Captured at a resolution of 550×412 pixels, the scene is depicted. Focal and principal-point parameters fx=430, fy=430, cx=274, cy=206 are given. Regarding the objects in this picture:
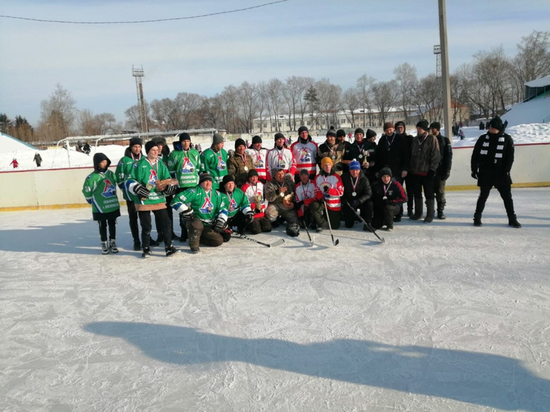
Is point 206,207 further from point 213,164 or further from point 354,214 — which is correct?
point 354,214

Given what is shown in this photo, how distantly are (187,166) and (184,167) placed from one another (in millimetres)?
47

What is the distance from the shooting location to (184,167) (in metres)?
5.99

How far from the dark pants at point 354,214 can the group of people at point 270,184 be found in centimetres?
2

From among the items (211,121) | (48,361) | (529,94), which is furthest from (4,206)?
(211,121)

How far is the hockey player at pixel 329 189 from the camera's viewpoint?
645 centimetres

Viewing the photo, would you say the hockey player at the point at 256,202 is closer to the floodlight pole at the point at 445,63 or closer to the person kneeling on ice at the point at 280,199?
the person kneeling on ice at the point at 280,199

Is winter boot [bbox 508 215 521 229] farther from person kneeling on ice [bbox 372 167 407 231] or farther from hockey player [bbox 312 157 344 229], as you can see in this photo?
hockey player [bbox 312 157 344 229]

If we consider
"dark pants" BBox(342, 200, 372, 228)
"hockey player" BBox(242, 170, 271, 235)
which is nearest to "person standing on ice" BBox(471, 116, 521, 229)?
"dark pants" BBox(342, 200, 372, 228)

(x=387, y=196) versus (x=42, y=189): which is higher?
(x=42, y=189)

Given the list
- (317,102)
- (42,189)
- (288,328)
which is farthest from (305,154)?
(317,102)

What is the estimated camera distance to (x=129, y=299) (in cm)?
418

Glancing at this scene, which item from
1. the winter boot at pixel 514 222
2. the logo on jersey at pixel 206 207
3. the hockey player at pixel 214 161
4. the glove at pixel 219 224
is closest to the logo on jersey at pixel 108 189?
the logo on jersey at pixel 206 207

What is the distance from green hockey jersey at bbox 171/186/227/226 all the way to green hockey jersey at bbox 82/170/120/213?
0.91 metres

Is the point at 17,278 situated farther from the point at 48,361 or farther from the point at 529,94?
the point at 529,94
